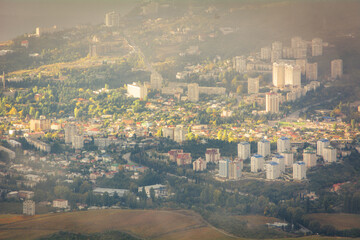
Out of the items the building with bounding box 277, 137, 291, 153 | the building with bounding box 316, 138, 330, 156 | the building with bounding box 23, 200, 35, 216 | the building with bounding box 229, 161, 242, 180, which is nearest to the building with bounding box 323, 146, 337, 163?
the building with bounding box 316, 138, 330, 156

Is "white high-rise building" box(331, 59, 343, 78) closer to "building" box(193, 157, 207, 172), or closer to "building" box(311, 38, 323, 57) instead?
"building" box(311, 38, 323, 57)

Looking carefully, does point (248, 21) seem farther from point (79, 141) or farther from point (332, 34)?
point (79, 141)

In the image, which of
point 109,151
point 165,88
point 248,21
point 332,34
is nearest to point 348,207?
point 109,151

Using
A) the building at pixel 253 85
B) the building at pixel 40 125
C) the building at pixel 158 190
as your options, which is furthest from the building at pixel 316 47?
the building at pixel 158 190

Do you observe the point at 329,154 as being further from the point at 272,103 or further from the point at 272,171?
the point at 272,103

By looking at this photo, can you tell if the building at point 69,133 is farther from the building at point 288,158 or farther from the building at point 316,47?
the building at point 316,47

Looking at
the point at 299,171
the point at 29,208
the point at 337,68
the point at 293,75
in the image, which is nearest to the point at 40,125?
the point at 29,208
